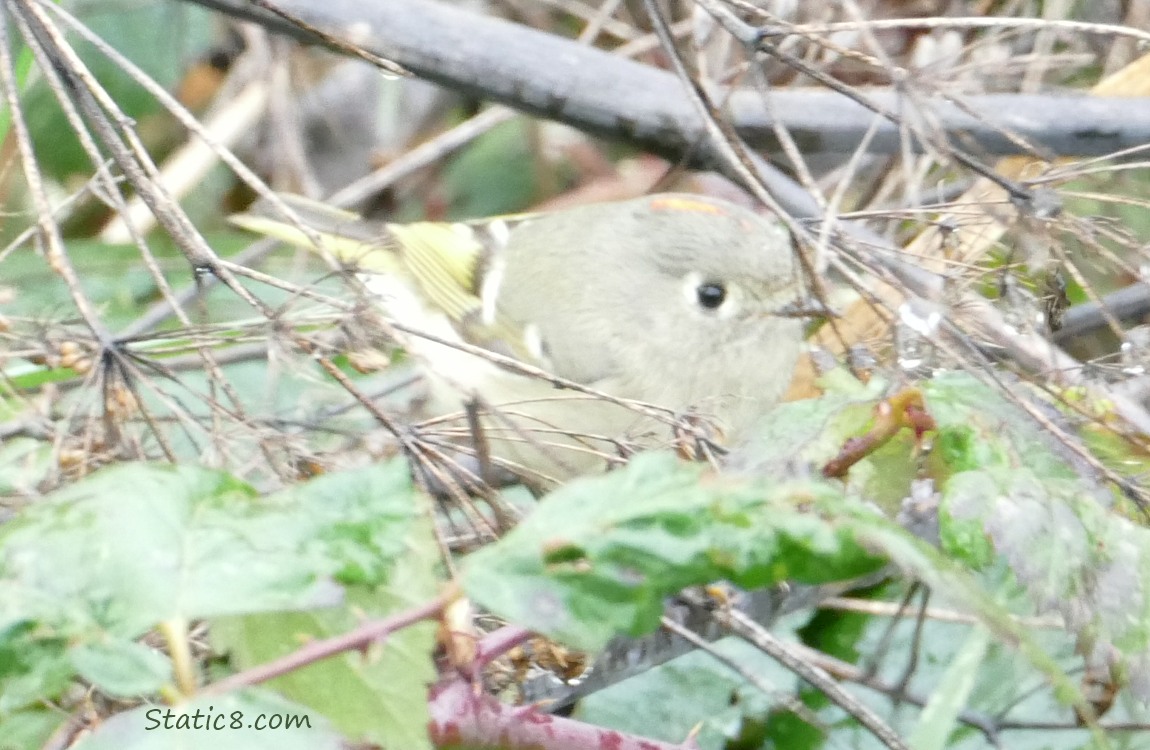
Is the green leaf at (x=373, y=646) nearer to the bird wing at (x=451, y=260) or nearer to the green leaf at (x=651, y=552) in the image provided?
the green leaf at (x=651, y=552)

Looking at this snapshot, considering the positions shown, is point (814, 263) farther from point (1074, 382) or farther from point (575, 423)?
point (575, 423)

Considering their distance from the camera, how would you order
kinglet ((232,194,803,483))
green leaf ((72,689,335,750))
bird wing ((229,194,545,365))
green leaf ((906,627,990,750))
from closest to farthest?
green leaf ((72,689,335,750))
green leaf ((906,627,990,750))
kinglet ((232,194,803,483))
bird wing ((229,194,545,365))

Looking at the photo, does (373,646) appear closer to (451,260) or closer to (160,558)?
(160,558)

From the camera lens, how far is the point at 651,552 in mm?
557

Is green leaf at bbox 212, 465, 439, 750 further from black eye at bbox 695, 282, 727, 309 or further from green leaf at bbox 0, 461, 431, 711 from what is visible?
black eye at bbox 695, 282, 727, 309

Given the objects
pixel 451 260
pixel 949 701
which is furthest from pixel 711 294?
pixel 949 701

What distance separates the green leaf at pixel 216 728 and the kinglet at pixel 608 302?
64 cm

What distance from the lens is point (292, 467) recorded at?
0.94 m

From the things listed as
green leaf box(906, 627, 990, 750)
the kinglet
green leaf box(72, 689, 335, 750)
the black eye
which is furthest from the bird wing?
green leaf box(72, 689, 335, 750)

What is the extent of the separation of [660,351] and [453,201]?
1023mm

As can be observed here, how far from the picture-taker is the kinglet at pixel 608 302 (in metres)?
1.47

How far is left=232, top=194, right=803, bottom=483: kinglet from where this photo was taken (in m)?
1.47

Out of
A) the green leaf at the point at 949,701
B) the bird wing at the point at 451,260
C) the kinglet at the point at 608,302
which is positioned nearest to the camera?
the green leaf at the point at 949,701

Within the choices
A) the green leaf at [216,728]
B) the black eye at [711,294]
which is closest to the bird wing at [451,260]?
the black eye at [711,294]
